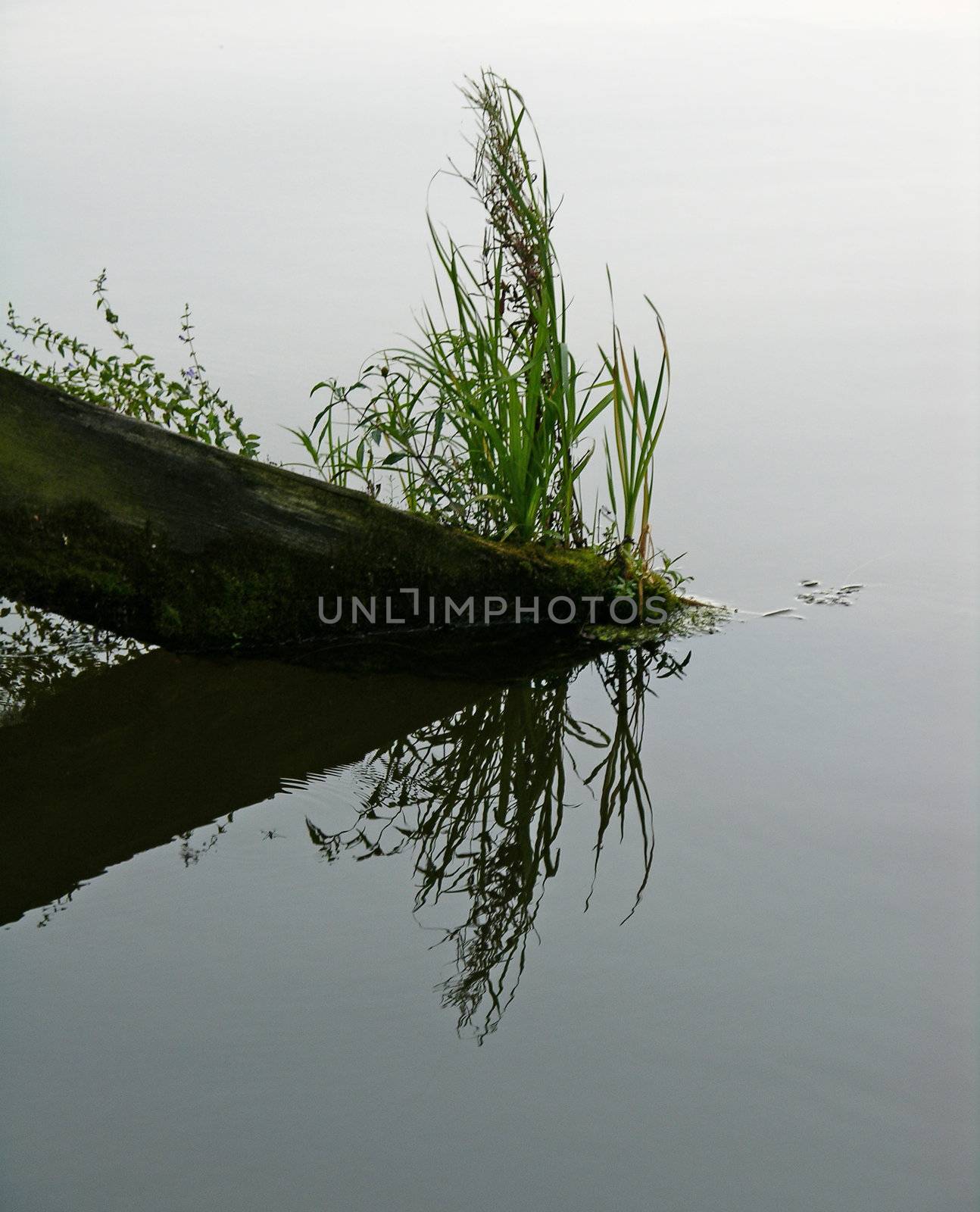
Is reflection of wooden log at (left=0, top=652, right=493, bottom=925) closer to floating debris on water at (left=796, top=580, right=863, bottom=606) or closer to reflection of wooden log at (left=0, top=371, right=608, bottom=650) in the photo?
reflection of wooden log at (left=0, top=371, right=608, bottom=650)

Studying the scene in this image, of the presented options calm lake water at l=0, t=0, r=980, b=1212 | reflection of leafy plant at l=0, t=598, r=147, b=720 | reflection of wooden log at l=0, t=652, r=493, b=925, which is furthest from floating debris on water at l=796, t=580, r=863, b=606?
reflection of leafy plant at l=0, t=598, r=147, b=720

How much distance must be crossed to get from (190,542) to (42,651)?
59cm

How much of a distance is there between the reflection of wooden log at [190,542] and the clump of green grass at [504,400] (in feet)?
0.60

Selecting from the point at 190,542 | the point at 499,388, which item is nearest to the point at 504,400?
the point at 499,388

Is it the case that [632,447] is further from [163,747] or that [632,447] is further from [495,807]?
[163,747]

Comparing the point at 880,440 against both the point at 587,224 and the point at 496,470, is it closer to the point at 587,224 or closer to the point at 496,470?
the point at 496,470

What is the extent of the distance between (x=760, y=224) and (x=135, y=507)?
552 centimetres

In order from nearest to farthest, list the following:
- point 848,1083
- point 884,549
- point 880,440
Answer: point 848,1083 < point 884,549 < point 880,440

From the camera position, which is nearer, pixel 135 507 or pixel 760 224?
pixel 135 507

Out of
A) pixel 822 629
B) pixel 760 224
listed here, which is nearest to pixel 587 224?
pixel 760 224

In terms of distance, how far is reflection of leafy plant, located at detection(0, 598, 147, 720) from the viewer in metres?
3.62

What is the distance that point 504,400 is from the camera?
3846 millimetres

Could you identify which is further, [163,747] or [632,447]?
[632,447]

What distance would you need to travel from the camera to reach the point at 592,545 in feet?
13.6
